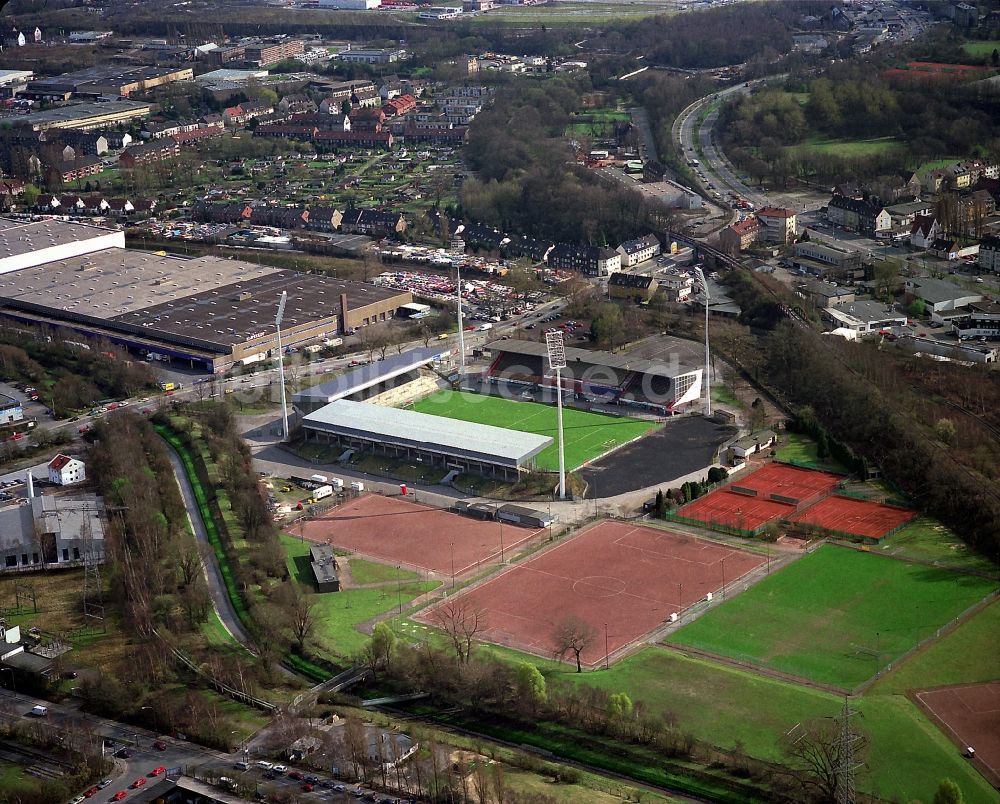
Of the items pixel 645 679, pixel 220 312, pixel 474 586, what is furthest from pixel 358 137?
pixel 645 679

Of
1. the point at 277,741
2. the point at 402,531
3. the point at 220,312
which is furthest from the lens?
the point at 220,312

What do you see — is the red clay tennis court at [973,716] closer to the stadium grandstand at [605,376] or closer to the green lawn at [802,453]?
the green lawn at [802,453]

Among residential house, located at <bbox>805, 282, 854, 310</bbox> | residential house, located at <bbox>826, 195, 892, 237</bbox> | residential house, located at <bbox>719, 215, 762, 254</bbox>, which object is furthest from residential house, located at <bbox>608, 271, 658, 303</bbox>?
residential house, located at <bbox>826, 195, 892, 237</bbox>

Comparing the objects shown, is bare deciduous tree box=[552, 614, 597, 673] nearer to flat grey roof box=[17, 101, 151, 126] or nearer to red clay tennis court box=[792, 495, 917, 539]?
red clay tennis court box=[792, 495, 917, 539]

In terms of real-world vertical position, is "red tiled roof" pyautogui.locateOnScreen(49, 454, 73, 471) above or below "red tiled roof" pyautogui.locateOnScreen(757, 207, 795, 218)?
below

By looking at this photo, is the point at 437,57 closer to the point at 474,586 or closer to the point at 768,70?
the point at 768,70

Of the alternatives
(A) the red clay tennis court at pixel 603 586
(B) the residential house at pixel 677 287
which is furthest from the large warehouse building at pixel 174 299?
(A) the red clay tennis court at pixel 603 586

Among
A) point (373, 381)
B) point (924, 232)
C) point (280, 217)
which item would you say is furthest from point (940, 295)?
point (280, 217)
